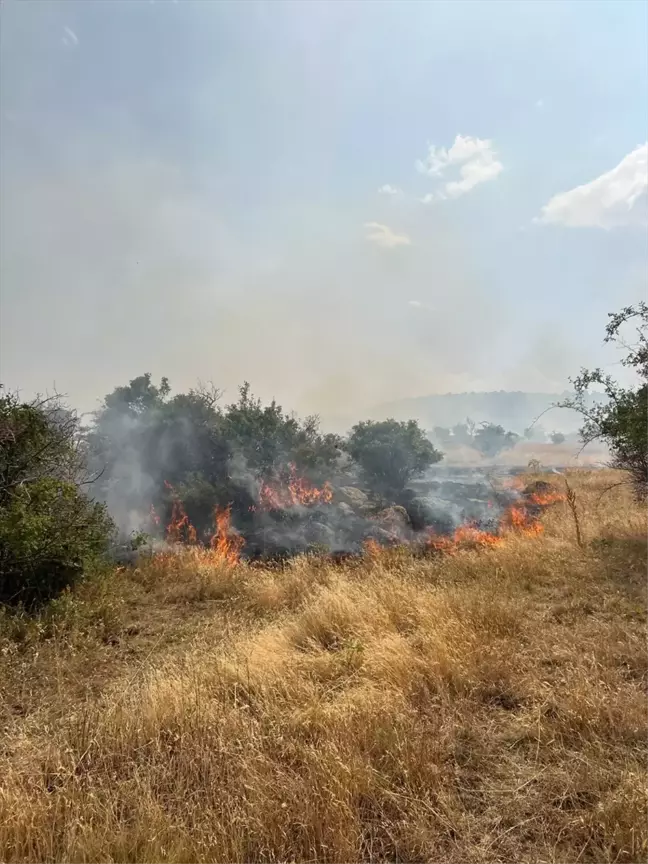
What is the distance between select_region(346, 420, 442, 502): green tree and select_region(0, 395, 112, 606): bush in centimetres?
1261

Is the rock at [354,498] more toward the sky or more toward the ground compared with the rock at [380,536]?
more toward the sky

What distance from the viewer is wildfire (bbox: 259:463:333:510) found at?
1456 centimetres

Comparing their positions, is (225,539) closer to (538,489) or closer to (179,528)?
(179,528)

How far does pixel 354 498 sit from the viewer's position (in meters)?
16.5

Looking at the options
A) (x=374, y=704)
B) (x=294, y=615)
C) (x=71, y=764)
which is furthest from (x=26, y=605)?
(x=374, y=704)

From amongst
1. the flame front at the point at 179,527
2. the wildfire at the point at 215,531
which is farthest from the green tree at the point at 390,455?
the flame front at the point at 179,527

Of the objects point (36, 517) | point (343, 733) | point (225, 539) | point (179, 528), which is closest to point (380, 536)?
point (225, 539)

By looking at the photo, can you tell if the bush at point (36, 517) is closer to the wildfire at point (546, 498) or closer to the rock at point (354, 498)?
the rock at point (354, 498)

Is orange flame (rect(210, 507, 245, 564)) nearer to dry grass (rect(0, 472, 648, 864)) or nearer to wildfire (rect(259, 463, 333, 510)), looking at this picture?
wildfire (rect(259, 463, 333, 510))

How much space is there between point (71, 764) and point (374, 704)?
2074mm

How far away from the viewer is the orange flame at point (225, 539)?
11205 mm

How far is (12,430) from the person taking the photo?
21.1 feet

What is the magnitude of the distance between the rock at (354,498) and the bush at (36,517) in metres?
9.49

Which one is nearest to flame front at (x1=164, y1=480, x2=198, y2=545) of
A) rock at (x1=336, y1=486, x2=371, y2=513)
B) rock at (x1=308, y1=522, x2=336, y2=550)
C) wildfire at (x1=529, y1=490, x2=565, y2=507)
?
rock at (x1=308, y1=522, x2=336, y2=550)
